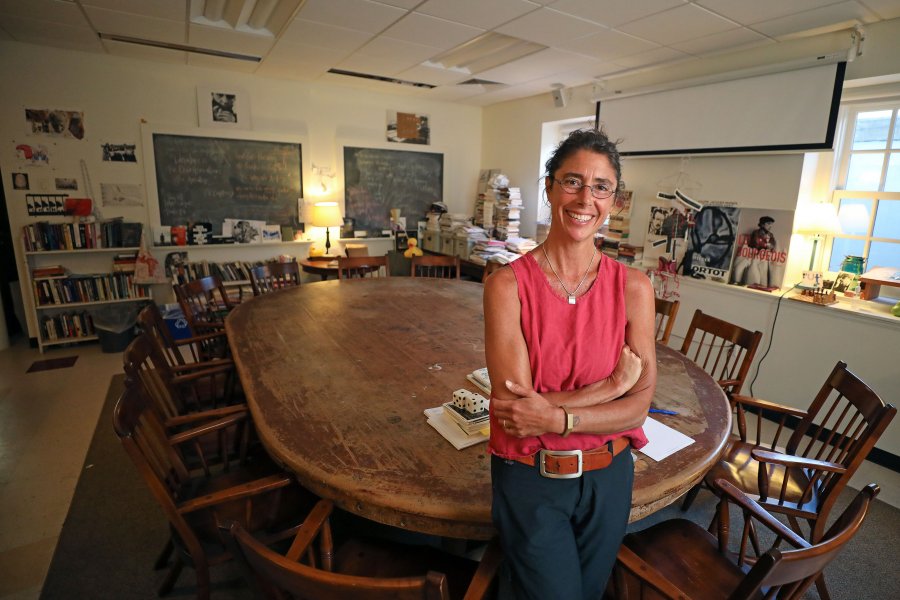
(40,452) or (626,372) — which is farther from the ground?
(626,372)

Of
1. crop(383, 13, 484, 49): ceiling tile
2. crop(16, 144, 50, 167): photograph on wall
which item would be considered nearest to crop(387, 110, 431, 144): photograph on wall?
crop(383, 13, 484, 49): ceiling tile

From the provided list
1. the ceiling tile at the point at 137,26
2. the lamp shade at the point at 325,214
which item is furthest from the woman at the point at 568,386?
the lamp shade at the point at 325,214

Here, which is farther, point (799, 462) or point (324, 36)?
point (324, 36)

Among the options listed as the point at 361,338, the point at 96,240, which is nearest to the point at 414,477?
the point at 361,338

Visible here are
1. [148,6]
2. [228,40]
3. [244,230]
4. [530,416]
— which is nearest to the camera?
[530,416]

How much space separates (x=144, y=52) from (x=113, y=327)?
7.87ft

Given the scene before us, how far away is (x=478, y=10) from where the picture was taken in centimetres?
280

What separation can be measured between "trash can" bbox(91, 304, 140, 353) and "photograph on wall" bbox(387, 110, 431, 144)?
129 inches

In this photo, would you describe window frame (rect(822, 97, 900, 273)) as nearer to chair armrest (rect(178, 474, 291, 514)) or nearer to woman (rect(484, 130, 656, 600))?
woman (rect(484, 130, 656, 600))

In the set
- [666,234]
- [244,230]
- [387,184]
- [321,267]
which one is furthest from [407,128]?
[666,234]

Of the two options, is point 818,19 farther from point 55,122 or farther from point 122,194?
point 55,122

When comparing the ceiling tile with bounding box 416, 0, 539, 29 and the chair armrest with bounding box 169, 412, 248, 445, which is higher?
the ceiling tile with bounding box 416, 0, 539, 29

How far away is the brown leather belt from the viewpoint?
0.97m

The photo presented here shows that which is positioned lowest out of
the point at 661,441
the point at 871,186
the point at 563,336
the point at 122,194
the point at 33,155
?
the point at 661,441
